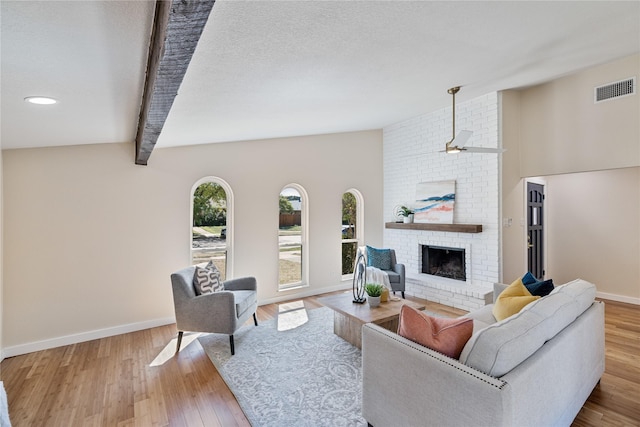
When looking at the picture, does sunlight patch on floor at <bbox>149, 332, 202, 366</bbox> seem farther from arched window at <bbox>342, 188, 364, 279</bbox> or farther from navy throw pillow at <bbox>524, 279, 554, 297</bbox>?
navy throw pillow at <bbox>524, 279, 554, 297</bbox>

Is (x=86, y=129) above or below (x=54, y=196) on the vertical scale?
above

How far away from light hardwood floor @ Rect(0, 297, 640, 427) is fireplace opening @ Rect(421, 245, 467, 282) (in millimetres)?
1811

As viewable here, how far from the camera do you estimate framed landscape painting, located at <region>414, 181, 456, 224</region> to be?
4891 millimetres

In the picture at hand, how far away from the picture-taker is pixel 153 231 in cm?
394

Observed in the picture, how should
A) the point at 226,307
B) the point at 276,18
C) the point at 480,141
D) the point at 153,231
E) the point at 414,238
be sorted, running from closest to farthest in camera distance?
the point at 276,18
the point at 226,307
the point at 153,231
the point at 480,141
the point at 414,238

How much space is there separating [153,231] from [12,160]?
59.8 inches

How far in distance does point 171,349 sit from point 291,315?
60.7 inches

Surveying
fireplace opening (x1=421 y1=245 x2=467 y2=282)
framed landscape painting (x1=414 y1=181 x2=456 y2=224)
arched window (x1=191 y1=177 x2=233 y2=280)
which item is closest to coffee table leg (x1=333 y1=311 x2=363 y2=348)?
arched window (x1=191 y1=177 x2=233 y2=280)

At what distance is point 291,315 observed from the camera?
14.0 ft

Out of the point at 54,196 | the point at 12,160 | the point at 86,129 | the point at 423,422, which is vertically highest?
the point at 86,129

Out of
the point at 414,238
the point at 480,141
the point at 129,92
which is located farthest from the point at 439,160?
the point at 129,92

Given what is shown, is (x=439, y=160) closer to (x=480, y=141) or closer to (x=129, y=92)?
(x=480, y=141)

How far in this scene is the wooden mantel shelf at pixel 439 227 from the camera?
4.46 m

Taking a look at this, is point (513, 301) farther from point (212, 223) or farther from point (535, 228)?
point (212, 223)
